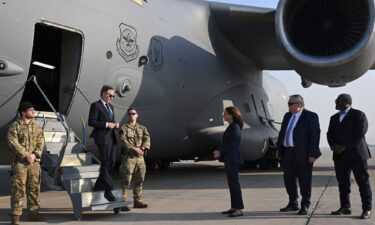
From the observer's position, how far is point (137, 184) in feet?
22.5

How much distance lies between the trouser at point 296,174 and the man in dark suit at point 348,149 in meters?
0.38

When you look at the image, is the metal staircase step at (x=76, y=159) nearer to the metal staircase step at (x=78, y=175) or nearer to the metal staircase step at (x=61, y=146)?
the metal staircase step at (x=61, y=146)

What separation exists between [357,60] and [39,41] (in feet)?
18.3

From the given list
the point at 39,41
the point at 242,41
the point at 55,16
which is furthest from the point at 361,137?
the point at 242,41

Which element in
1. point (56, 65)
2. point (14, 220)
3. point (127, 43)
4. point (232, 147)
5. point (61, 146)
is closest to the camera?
point (14, 220)

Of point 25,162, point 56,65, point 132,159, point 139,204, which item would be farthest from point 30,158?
point 56,65

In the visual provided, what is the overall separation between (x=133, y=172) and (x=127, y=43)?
2725 millimetres

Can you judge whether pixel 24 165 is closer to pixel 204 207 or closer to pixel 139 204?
pixel 139 204

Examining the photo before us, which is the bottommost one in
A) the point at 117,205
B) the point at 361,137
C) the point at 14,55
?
the point at 117,205

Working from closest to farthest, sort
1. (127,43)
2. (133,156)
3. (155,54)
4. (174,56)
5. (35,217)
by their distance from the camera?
1. (35,217)
2. (133,156)
3. (127,43)
4. (155,54)
5. (174,56)

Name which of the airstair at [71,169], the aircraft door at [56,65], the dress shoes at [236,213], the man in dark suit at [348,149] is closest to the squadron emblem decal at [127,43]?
the aircraft door at [56,65]

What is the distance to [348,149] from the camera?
6.19 meters

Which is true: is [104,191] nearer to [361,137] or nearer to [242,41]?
[361,137]

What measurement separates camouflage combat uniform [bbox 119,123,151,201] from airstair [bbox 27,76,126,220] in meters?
0.35
